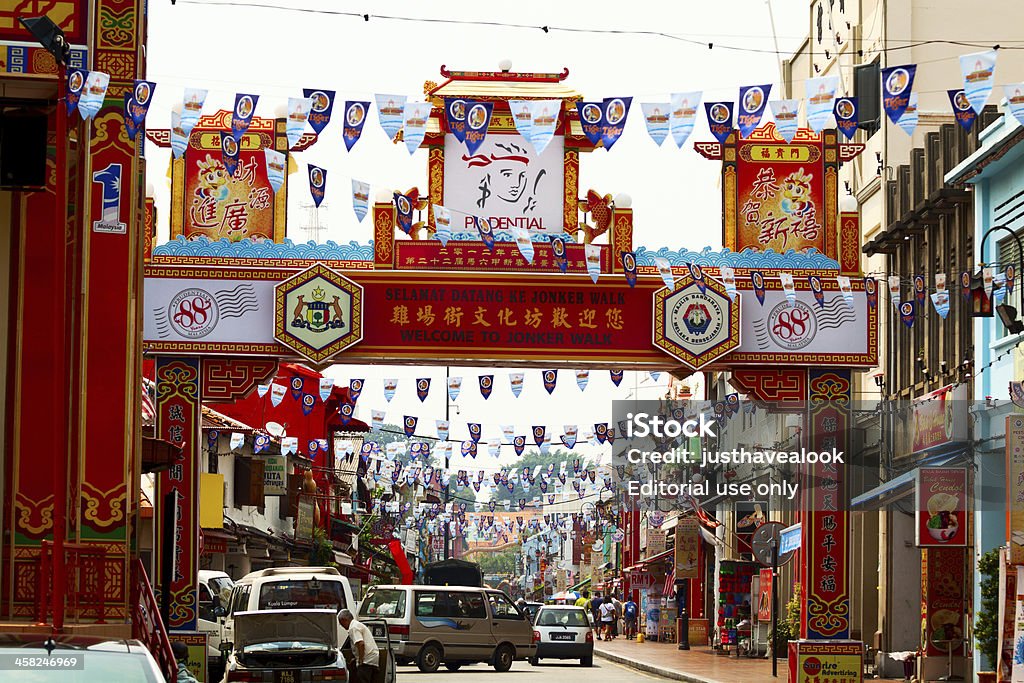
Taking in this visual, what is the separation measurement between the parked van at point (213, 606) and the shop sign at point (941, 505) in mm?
11415

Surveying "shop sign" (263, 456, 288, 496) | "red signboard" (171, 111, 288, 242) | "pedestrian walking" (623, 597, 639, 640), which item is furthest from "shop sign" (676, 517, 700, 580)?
"red signboard" (171, 111, 288, 242)

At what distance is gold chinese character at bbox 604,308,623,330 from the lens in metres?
24.6

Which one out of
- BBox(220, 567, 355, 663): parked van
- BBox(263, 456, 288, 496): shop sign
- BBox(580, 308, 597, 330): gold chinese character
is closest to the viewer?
BBox(580, 308, 597, 330): gold chinese character

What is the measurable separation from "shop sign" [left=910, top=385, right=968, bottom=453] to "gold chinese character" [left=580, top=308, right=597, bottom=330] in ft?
24.7

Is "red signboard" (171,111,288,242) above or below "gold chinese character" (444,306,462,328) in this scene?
above

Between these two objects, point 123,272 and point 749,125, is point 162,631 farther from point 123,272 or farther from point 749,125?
point 749,125

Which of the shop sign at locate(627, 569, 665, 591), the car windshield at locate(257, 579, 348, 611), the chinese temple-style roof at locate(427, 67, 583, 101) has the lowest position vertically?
the shop sign at locate(627, 569, 665, 591)

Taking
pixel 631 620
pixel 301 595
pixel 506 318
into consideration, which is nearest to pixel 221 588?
pixel 301 595

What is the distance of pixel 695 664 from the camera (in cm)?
3766

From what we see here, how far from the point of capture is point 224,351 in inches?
957

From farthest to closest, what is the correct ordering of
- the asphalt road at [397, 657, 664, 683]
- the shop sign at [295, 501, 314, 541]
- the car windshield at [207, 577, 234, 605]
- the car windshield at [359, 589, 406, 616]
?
the shop sign at [295, 501, 314, 541] < the car windshield at [359, 589, 406, 616] < the car windshield at [207, 577, 234, 605] < the asphalt road at [397, 657, 664, 683]

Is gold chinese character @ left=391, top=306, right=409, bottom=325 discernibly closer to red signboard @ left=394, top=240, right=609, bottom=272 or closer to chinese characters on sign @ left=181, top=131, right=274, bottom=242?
red signboard @ left=394, top=240, right=609, bottom=272

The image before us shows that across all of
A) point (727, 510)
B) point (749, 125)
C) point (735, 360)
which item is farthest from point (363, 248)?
point (727, 510)

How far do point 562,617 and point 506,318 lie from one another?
19.7 m
